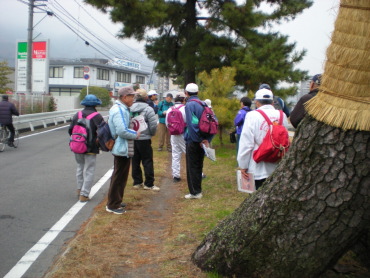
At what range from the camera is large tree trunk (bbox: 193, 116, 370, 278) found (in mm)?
2582

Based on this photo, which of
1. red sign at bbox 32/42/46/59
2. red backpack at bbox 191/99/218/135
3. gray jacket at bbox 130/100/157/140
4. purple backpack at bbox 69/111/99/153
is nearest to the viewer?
red backpack at bbox 191/99/218/135

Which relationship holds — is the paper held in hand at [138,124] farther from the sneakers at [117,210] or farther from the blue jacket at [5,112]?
the blue jacket at [5,112]

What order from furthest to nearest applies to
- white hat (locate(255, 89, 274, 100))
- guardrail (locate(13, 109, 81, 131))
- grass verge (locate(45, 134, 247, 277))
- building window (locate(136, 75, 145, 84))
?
1. building window (locate(136, 75, 145, 84))
2. guardrail (locate(13, 109, 81, 131))
3. white hat (locate(255, 89, 274, 100))
4. grass verge (locate(45, 134, 247, 277))

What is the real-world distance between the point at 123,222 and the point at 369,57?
3.97m

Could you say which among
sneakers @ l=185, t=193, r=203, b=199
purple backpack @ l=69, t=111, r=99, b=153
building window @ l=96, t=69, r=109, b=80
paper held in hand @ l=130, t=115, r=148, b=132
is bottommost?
sneakers @ l=185, t=193, r=203, b=199

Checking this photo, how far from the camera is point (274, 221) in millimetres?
2973

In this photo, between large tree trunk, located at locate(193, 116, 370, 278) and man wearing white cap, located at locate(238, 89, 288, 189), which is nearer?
large tree trunk, located at locate(193, 116, 370, 278)

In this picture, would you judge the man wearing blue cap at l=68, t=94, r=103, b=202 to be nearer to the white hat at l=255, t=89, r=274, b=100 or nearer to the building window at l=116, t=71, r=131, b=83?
the white hat at l=255, t=89, r=274, b=100

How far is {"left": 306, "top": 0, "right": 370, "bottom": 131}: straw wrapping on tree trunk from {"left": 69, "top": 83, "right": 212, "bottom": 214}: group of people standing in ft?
12.3

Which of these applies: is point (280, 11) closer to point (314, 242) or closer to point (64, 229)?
point (64, 229)

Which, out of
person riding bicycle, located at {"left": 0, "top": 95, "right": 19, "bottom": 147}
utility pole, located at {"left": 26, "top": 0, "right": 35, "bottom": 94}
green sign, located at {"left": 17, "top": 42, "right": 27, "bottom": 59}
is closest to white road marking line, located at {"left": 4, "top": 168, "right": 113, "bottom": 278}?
person riding bicycle, located at {"left": 0, "top": 95, "right": 19, "bottom": 147}

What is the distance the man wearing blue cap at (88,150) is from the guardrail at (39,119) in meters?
12.4

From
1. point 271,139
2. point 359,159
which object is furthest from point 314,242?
point 271,139

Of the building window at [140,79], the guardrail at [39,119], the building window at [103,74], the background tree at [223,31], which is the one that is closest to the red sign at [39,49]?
the guardrail at [39,119]
